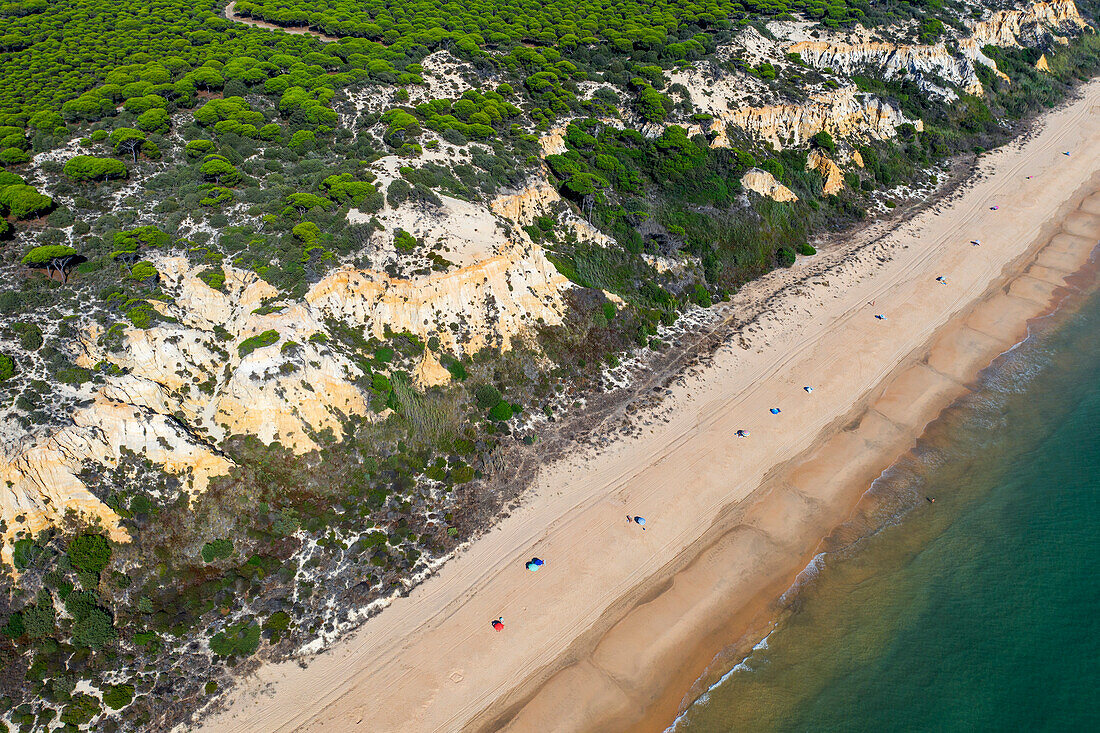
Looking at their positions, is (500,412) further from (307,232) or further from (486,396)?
(307,232)

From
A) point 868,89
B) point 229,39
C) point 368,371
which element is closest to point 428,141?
point 368,371

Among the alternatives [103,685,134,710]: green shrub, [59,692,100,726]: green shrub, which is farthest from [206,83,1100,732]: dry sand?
[59,692,100,726]: green shrub

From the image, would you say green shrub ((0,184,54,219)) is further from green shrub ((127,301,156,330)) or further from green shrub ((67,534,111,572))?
green shrub ((67,534,111,572))

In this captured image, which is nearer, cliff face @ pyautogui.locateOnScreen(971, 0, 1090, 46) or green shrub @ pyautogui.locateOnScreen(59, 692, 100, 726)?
green shrub @ pyautogui.locateOnScreen(59, 692, 100, 726)

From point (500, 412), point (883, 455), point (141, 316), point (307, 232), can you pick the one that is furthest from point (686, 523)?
point (141, 316)

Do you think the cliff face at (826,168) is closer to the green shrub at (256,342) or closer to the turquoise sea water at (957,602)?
the turquoise sea water at (957,602)

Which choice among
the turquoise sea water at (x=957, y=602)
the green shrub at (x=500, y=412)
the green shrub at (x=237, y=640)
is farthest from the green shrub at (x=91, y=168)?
the turquoise sea water at (x=957, y=602)
